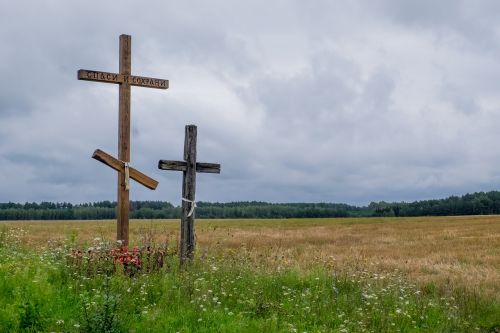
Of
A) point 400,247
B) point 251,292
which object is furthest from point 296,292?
point 400,247

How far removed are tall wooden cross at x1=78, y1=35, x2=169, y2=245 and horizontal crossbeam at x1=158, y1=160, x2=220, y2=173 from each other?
1314 mm

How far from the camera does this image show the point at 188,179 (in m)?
13.8

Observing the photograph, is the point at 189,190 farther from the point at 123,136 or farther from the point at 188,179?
the point at 123,136

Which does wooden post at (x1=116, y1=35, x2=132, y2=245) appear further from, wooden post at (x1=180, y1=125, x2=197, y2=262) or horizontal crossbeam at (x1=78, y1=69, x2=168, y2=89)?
wooden post at (x1=180, y1=125, x2=197, y2=262)

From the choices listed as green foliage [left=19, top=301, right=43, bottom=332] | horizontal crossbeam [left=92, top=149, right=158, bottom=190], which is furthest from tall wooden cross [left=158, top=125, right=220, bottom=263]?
green foliage [left=19, top=301, right=43, bottom=332]

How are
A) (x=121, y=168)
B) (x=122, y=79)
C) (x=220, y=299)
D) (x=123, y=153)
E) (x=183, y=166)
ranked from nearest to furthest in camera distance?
1. (x=220, y=299)
2. (x=183, y=166)
3. (x=121, y=168)
4. (x=123, y=153)
5. (x=122, y=79)

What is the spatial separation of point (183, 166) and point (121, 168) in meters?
1.72

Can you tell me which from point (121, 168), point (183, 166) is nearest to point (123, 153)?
point (121, 168)

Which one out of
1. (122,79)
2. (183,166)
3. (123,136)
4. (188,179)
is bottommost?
(188,179)

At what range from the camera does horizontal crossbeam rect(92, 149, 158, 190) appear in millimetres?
13911

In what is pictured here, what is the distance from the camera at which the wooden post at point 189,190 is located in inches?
534

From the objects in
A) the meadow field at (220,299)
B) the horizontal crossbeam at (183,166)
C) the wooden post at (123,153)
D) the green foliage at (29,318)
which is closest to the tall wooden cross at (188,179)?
the horizontal crossbeam at (183,166)

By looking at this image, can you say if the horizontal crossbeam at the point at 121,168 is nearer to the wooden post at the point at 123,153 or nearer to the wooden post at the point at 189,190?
the wooden post at the point at 123,153

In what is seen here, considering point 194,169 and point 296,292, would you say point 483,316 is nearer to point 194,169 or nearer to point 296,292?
point 296,292
